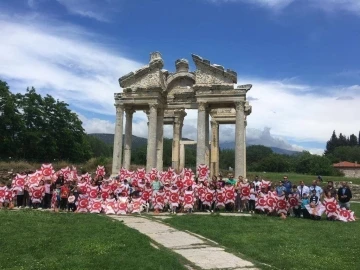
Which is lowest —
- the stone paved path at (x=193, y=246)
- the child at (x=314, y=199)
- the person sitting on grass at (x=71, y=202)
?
the stone paved path at (x=193, y=246)

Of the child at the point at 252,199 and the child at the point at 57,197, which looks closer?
the child at the point at 57,197

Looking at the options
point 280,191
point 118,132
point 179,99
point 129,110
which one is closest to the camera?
A: point 280,191

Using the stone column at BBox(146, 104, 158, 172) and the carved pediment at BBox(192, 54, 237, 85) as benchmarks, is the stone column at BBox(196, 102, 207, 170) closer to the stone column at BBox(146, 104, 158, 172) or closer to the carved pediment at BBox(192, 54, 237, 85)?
the carved pediment at BBox(192, 54, 237, 85)

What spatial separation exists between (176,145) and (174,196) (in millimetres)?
15682

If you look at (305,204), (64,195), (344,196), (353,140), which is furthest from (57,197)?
(353,140)

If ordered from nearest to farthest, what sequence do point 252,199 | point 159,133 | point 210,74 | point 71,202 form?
point 71,202 < point 252,199 < point 210,74 < point 159,133

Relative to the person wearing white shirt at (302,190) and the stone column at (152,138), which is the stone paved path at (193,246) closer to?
the person wearing white shirt at (302,190)

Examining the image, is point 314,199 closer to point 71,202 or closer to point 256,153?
point 71,202

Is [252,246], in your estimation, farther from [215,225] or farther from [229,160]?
[229,160]

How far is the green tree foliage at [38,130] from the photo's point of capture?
5009cm

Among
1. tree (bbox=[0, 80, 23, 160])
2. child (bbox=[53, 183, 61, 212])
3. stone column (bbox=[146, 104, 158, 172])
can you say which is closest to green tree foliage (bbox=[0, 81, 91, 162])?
tree (bbox=[0, 80, 23, 160])

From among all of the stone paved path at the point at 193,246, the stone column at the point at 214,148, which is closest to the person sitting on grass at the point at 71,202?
the stone paved path at the point at 193,246

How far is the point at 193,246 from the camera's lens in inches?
432

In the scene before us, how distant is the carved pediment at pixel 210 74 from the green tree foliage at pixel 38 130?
3174 centimetres
